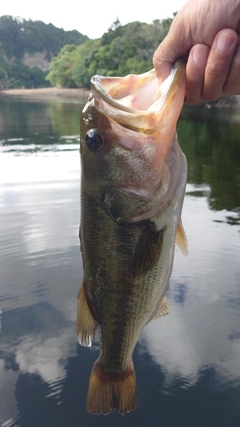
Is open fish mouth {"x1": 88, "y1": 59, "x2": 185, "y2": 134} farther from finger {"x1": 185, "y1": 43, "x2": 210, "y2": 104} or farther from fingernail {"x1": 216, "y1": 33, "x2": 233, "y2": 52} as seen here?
fingernail {"x1": 216, "y1": 33, "x2": 233, "y2": 52}

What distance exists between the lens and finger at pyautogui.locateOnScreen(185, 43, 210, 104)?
1.96 meters

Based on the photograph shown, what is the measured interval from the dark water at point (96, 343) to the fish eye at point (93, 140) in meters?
2.81

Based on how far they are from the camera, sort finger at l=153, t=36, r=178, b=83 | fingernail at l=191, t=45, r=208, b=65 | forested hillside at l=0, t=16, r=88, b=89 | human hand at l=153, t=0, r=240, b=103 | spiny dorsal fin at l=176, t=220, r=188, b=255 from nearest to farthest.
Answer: human hand at l=153, t=0, r=240, b=103, fingernail at l=191, t=45, r=208, b=65, finger at l=153, t=36, r=178, b=83, spiny dorsal fin at l=176, t=220, r=188, b=255, forested hillside at l=0, t=16, r=88, b=89

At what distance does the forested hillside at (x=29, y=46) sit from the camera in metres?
122

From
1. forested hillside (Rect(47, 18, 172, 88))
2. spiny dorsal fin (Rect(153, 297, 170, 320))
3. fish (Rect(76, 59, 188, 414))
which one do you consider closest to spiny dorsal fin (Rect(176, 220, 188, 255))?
fish (Rect(76, 59, 188, 414))

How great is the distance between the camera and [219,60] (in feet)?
6.36

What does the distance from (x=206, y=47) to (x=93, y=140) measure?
754mm

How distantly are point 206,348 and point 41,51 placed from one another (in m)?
151

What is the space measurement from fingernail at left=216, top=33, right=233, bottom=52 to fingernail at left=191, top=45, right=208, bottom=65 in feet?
0.29

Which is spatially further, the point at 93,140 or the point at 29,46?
the point at 29,46

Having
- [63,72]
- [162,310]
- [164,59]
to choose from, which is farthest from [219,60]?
[63,72]

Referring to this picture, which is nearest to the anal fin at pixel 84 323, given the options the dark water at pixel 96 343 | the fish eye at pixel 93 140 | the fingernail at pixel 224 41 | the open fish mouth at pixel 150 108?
the fish eye at pixel 93 140

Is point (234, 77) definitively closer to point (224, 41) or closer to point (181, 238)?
point (224, 41)

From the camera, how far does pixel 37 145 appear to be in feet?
58.5
